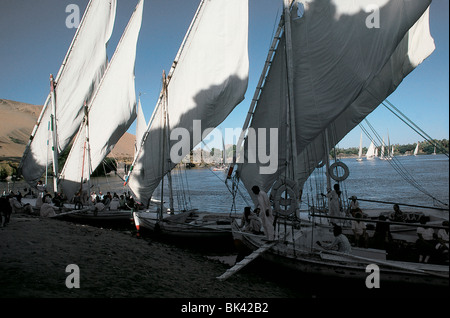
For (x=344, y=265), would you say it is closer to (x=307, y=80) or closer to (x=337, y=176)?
(x=307, y=80)

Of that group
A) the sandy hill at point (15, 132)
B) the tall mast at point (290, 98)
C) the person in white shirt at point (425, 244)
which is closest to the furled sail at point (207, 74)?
the tall mast at point (290, 98)

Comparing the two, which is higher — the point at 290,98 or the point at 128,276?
the point at 290,98

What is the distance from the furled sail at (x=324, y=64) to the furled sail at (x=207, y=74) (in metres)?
4.10

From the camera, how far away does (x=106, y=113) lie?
77.3 feet

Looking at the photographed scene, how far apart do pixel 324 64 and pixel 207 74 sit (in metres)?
6.60

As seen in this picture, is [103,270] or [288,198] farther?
[288,198]

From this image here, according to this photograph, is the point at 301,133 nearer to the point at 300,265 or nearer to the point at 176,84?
the point at 300,265

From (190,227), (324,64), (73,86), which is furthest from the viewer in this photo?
(73,86)

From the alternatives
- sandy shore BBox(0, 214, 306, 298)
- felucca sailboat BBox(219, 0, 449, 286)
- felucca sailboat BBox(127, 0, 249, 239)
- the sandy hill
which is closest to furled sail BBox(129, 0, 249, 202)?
felucca sailboat BBox(127, 0, 249, 239)

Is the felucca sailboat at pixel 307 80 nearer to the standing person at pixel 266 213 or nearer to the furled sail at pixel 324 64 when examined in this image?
the furled sail at pixel 324 64

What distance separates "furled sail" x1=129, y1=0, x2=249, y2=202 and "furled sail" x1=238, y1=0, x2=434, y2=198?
410 centimetres

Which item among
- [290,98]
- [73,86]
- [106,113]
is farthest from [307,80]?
[73,86]

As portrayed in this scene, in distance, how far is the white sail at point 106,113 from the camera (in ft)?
74.8
